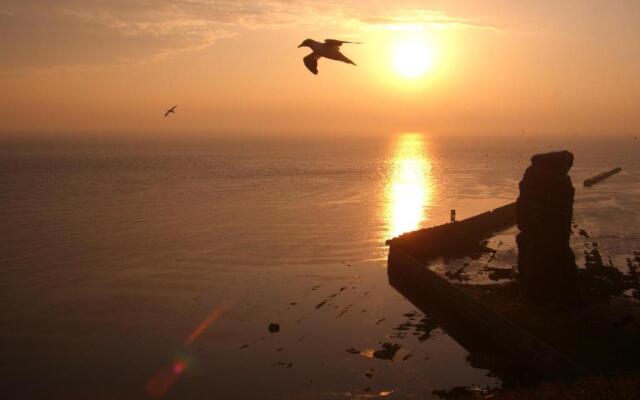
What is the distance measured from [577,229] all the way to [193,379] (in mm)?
39211

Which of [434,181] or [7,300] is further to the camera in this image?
[434,181]

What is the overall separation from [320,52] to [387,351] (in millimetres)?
15999

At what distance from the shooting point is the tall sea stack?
2458cm

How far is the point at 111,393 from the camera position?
20.3 m

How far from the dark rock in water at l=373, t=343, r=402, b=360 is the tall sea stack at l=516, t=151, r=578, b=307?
22.0 ft

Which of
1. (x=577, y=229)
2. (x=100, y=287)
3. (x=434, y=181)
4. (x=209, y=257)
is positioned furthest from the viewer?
(x=434, y=181)

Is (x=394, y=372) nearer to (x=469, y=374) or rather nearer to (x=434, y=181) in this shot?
(x=469, y=374)

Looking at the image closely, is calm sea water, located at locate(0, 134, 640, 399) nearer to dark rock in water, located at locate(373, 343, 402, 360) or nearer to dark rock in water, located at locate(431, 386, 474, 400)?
dark rock in water, located at locate(373, 343, 402, 360)

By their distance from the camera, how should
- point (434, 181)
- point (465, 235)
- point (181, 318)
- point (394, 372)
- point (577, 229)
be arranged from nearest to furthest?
point (394, 372) < point (181, 318) < point (465, 235) < point (577, 229) < point (434, 181)

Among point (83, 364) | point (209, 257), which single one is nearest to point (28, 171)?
point (209, 257)

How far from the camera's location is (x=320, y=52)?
1012 centimetres

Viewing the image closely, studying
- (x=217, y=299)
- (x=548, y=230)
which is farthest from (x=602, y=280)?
(x=217, y=299)

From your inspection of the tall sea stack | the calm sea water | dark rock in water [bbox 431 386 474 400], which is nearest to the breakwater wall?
the calm sea water

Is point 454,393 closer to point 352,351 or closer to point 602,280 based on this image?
point 352,351
